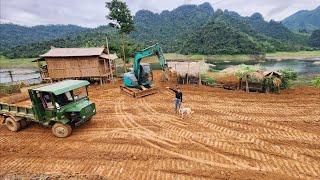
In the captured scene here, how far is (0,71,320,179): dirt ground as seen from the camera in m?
8.46

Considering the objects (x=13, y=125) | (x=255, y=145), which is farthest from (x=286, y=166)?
(x=13, y=125)

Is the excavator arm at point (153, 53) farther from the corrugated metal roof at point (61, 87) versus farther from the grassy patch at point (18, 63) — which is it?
the grassy patch at point (18, 63)

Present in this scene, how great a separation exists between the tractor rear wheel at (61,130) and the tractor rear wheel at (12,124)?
2137 mm

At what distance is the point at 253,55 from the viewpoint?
63094mm

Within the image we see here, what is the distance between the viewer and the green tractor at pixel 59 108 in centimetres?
1116

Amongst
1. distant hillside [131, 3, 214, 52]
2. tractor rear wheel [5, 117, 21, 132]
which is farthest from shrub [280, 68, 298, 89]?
distant hillside [131, 3, 214, 52]

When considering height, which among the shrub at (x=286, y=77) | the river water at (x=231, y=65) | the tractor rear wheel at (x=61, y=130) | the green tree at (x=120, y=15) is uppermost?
the green tree at (x=120, y=15)

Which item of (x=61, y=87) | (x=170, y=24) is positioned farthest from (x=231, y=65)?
(x=170, y=24)

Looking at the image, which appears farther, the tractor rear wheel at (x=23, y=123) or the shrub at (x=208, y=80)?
the shrub at (x=208, y=80)

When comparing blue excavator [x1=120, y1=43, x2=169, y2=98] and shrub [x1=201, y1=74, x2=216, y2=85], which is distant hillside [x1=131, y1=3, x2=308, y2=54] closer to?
shrub [x1=201, y1=74, x2=216, y2=85]

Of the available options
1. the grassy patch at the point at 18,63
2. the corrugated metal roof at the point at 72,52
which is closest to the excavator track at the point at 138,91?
the corrugated metal roof at the point at 72,52

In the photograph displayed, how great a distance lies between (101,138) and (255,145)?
6148 mm

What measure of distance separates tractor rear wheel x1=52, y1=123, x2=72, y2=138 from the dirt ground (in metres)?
0.25

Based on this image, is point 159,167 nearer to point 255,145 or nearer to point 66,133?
point 255,145
